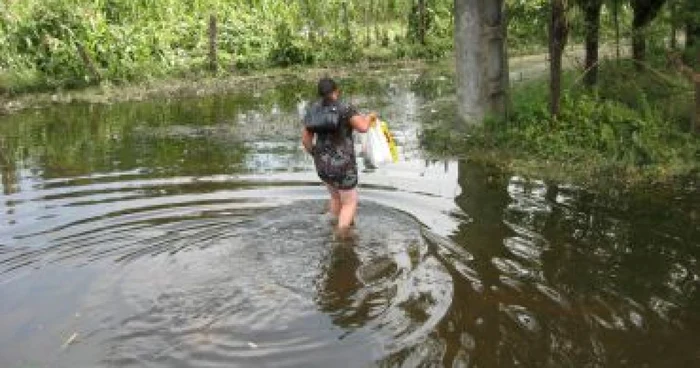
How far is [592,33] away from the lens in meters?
13.4

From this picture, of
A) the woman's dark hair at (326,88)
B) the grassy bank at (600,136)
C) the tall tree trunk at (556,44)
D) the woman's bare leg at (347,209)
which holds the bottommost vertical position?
the woman's bare leg at (347,209)

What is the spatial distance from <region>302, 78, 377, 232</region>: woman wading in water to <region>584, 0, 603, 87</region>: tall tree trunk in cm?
593

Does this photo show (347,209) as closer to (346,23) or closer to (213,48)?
(213,48)

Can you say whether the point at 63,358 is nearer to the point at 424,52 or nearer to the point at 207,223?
the point at 207,223

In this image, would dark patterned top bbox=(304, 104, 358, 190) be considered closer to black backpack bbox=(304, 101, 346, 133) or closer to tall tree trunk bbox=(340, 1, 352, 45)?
black backpack bbox=(304, 101, 346, 133)

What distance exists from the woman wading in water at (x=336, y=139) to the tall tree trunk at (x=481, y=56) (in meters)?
4.94

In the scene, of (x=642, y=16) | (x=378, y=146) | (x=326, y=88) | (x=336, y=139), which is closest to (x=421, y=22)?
(x=642, y=16)

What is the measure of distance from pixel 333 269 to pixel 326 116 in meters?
1.62

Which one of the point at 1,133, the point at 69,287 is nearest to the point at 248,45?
the point at 1,133

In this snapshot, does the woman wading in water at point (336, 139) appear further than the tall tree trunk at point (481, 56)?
No

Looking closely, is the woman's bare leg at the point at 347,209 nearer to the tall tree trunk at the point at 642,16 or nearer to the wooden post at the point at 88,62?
the tall tree trunk at the point at 642,16

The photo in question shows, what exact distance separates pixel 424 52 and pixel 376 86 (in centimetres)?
624

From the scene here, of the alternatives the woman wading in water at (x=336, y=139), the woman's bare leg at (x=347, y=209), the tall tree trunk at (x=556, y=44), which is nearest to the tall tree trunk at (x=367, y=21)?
the tall tree trunk at (x=556, y=44)

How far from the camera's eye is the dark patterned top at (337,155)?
854 cm
